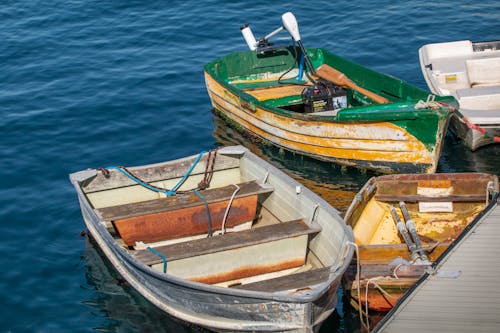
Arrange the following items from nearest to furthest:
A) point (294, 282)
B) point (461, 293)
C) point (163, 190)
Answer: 1. point (461, 293)
2. point (294, 282)
3. point (163, 190)

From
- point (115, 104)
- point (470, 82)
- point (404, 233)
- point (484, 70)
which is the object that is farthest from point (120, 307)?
point (484, 70)

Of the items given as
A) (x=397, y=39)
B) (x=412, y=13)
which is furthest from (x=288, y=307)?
(x=412, y=13)

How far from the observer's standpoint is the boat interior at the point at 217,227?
32.6 ft

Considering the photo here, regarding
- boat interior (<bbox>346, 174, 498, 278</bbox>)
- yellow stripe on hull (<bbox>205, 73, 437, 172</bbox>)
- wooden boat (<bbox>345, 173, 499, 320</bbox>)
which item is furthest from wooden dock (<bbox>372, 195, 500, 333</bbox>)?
yellow stripe on hull (<bbox>205, 73, 437, 172</bbox>)

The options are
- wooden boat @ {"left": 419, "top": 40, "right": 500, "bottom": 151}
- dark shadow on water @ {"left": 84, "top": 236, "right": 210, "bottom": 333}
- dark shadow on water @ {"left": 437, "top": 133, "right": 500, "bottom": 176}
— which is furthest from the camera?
dark shadow on water @ {"left": 437, "top": 133, "right": 500, "bottom": 176}

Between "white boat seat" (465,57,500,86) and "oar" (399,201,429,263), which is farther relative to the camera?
"white boat seat" (465,57,500,86)

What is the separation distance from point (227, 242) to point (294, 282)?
1216mm

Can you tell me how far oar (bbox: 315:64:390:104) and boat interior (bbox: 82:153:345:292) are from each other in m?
4.13

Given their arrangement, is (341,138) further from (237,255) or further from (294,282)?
(294,282)

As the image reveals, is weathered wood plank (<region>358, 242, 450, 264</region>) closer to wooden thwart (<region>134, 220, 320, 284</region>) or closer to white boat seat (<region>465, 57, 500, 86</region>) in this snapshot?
wooden thwart (<region>134, 220, 320, 284</region>)

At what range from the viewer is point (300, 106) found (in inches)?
635

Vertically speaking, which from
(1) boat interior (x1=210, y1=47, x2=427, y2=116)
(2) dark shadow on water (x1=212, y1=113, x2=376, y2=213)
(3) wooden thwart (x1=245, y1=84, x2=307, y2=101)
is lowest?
(2) dark shadow on water (x1=212, y1=113, x2=376, y2=213)

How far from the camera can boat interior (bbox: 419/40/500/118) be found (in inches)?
584

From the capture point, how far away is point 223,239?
33.3 feet
